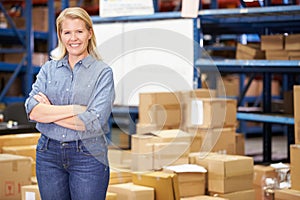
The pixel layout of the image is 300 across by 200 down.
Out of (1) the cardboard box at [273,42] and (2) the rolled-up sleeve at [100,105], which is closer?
(2) the rolled-up sleeve at [100,105]

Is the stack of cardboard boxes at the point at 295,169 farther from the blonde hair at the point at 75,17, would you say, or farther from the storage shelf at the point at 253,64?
the blonde hair at the point at 75,17

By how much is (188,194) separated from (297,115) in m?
1.09

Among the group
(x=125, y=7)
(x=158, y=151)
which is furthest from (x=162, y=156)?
→ (x=125, y=7)

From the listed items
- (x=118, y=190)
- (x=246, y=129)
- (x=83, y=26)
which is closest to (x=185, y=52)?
(x=118, y=190)

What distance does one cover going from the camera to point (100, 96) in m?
3.08

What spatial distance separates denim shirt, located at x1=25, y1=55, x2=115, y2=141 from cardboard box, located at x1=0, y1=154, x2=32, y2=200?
4.60ft

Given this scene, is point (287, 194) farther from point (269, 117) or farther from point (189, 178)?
point (269, 117)

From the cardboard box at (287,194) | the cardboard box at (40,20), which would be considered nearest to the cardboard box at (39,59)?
the cardboard box at (40,20)

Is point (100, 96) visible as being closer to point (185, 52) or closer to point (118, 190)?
point (118, 190)

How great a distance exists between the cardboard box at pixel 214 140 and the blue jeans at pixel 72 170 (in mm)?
2274

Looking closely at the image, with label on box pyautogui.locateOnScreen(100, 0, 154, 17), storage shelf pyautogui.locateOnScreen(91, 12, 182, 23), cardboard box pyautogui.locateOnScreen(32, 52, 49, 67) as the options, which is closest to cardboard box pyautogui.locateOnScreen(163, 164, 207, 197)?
storage shelf pyautogui.locateOnScreen(91, 12, 182, 23)

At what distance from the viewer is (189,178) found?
453 cm

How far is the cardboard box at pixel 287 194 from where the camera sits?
4.36 m

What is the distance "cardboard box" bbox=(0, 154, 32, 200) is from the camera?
177 inches
